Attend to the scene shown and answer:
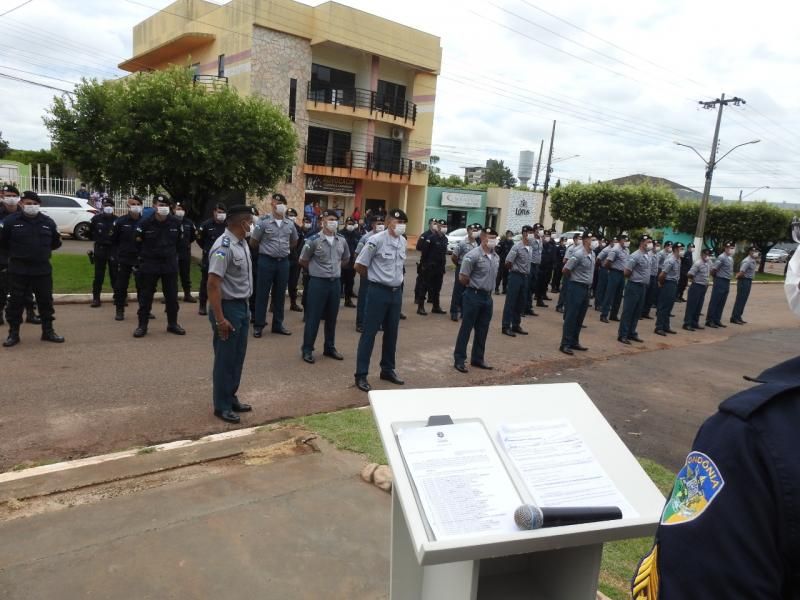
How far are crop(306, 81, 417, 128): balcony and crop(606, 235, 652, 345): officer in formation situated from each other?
64.3ft

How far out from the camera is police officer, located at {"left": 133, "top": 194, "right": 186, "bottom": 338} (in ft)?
25.5

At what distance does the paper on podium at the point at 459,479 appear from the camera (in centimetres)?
159

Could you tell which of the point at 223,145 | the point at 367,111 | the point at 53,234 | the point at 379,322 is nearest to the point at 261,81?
the point at 367,111

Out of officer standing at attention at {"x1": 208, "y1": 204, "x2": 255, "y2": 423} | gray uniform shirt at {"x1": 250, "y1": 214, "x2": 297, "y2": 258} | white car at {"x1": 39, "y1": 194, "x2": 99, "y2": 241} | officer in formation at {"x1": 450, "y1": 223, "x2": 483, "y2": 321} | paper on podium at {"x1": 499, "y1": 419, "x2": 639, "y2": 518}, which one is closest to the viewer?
paper on podium at {"x1": 499, "y1": 419, "x2": 639, "y2": 518}

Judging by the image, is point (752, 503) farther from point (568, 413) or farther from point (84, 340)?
point (84, 340)

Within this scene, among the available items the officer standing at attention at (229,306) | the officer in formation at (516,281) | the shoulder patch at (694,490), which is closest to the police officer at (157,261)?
the officer standing at attention at (229,306)

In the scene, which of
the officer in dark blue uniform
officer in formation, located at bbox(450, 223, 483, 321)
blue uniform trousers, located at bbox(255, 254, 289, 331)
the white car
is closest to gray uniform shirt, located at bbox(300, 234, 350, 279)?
blue uniform trousers, located at bbox(255, 254, 289, 331)

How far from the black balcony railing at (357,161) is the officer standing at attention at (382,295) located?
71.5 feet

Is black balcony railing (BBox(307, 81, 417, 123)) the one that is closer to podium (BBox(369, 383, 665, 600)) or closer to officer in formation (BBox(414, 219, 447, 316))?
officer in formation (BBox(414, 219, 447, 316))

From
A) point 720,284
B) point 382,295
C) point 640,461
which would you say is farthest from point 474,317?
point 720,284

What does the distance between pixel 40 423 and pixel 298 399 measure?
224cm

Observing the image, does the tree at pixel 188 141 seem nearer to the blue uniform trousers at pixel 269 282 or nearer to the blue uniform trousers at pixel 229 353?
the blue uniform trousers at pixel 269 282

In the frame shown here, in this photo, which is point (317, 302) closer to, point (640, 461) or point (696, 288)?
point (640, 461)

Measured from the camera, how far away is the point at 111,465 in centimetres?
392
